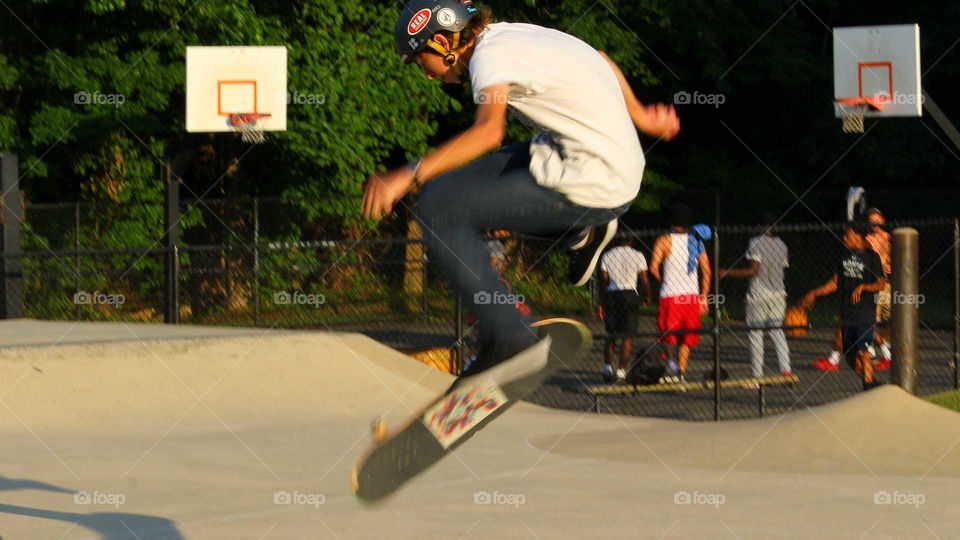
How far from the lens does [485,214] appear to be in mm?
4441

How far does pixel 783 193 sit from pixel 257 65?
16148mm

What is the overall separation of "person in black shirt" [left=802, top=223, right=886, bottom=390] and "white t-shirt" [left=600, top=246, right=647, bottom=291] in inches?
82.0

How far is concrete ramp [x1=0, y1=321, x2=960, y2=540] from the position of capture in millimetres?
6898

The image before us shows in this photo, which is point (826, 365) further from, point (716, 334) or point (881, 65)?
point (881, 65)

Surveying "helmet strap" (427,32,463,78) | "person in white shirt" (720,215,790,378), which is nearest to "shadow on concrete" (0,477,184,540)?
"helmet strap" (427,32,463,78)

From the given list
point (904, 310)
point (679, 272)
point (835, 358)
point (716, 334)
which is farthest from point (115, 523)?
point (835, 358)

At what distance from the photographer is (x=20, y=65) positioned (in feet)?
77.6

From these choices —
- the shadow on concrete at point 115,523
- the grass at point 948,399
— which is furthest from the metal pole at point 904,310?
the shadow on concrete at point 115,523

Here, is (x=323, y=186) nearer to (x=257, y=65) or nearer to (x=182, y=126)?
(x=182, y=126)

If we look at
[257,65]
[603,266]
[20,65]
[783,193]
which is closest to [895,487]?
[603,266]

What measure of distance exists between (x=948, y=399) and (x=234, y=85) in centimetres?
1030

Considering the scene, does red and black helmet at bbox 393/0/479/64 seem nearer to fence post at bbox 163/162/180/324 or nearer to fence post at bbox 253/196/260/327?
fence post at bbox 163/162/180/324

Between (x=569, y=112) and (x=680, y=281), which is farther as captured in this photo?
(x=680, y=281)

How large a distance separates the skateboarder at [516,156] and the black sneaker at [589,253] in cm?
24
